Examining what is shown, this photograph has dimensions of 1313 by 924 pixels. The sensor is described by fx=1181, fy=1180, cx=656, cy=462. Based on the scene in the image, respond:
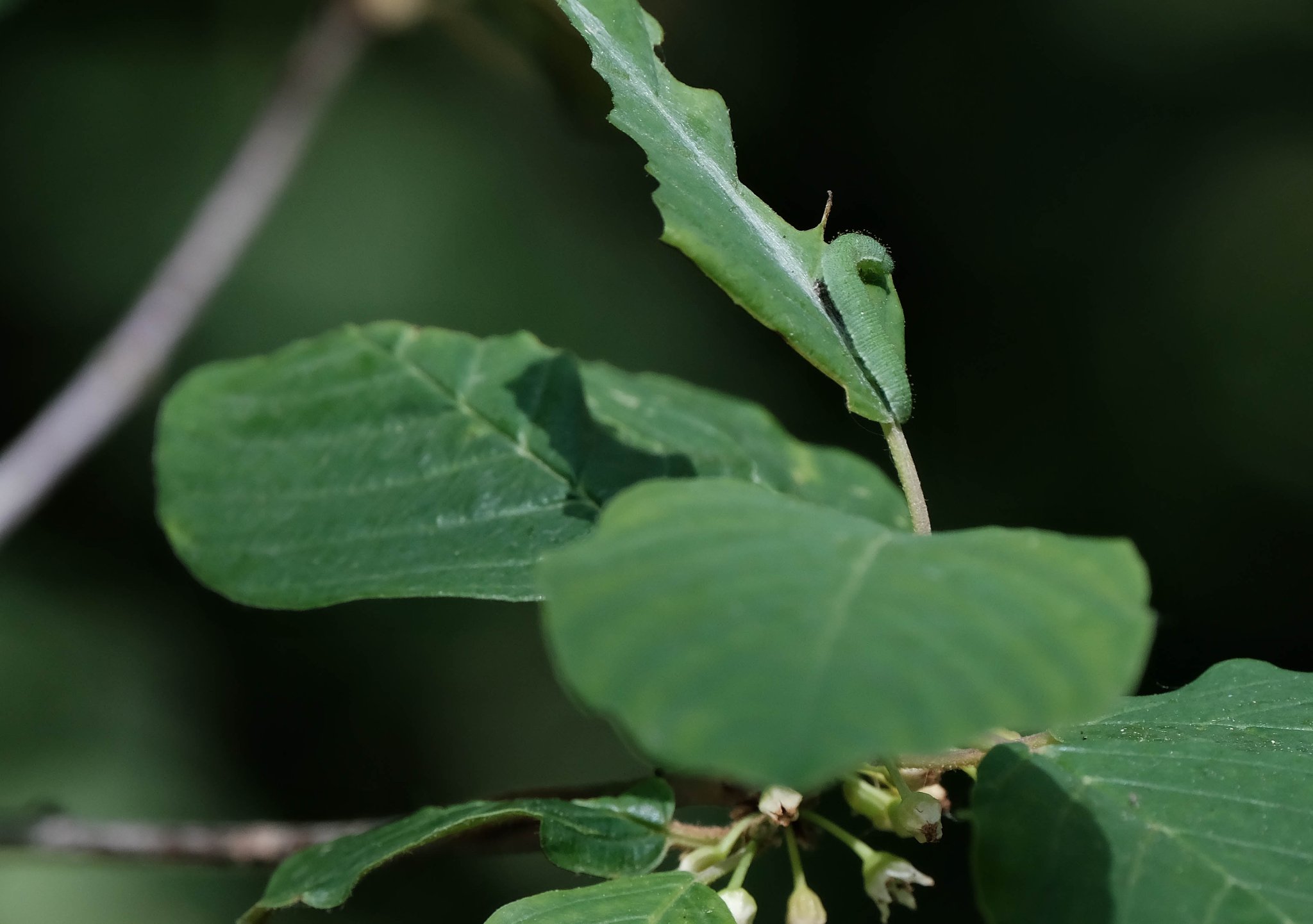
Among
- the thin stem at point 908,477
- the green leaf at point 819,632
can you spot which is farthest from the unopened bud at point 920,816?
the green leaf at point 819,632

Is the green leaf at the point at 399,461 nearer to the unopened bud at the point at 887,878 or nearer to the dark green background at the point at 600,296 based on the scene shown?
the unopened bud at the point at 887,878

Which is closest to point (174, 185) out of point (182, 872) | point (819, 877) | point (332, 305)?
point (332, 305)

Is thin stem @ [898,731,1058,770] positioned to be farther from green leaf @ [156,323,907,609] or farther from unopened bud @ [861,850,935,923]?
green leaf @ [156,323,907,609]

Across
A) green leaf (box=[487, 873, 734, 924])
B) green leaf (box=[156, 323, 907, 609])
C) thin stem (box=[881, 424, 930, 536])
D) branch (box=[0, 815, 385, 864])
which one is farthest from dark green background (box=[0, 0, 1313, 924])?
thin stem (box=[881, 424, 930, 536])

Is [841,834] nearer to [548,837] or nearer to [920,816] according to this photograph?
[920,816]

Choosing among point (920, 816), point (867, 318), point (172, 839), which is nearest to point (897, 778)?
point (920, 816)

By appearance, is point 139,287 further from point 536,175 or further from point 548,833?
point 548,833
